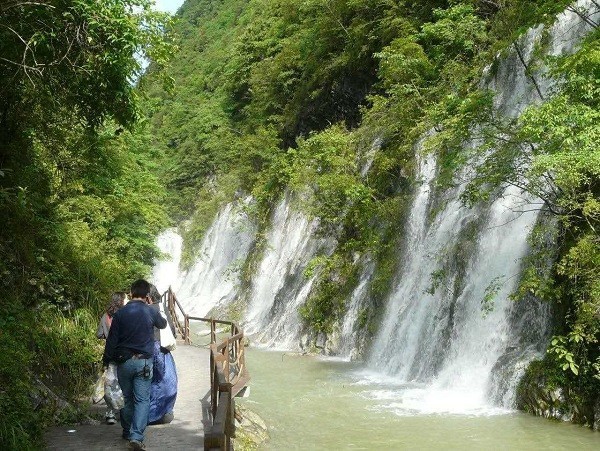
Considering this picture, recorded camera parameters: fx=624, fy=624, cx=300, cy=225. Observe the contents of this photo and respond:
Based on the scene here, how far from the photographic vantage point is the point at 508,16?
18.6 meters

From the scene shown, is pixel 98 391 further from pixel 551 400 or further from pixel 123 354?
pixel 551 400

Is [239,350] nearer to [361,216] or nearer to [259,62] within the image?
[361,216]

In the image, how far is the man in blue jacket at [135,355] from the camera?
6.43m

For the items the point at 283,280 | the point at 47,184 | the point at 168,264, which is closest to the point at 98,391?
the point at 47,184

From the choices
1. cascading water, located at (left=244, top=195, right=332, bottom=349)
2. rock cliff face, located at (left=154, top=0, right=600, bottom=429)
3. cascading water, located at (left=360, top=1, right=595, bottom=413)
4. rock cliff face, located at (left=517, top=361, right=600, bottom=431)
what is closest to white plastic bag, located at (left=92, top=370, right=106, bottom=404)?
cascading water, located at (left=360, top=1, right=595, bottom=413)

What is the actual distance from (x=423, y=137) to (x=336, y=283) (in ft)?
18.8

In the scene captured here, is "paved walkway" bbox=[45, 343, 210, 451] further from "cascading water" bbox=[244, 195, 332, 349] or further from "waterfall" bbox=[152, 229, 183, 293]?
"waterfall" bbox=[152, 229, 183, 293]

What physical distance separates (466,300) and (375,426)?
463cm

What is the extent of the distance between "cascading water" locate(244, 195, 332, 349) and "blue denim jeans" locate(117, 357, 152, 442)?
1500cm

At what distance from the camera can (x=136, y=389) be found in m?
6.50

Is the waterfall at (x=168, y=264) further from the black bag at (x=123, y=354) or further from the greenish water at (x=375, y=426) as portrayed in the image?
the black bag at (x=123, y=354)

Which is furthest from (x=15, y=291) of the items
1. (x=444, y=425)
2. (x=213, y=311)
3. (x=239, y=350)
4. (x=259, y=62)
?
(x=259, y=62)

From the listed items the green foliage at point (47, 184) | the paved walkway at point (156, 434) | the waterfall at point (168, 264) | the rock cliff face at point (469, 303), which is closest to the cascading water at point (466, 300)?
the rock cliff face at point (469, 303)

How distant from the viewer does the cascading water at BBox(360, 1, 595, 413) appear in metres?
12.5
